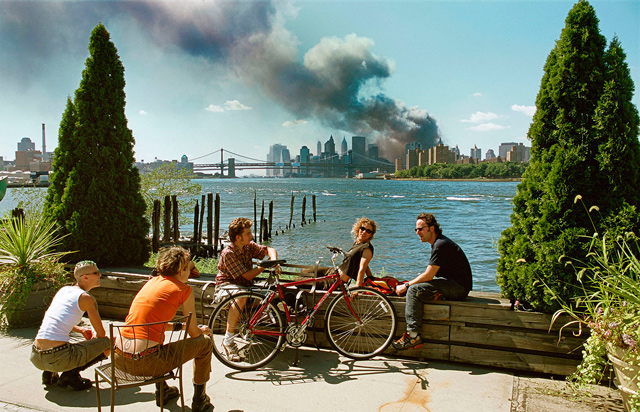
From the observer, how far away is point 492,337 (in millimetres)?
4500

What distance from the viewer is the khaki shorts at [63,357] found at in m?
3.71

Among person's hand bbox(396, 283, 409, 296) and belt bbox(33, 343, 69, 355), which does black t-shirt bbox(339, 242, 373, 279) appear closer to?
person's hand bbox(396, 283, 409, 296)

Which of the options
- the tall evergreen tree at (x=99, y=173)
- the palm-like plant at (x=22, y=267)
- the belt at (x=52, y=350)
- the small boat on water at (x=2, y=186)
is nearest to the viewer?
the belt at (x=52, y=350)

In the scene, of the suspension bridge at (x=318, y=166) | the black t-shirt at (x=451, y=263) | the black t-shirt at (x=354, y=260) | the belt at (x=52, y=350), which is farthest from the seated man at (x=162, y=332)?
the suspension bridge at (x=318, y=166)

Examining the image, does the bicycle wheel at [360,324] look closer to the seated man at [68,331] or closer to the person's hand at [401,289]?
the person's hand at [401,289]

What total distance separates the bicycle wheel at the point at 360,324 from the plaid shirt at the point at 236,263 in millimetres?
958

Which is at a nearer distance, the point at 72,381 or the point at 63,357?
the point at 63,357

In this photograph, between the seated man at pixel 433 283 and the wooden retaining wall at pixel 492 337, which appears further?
the seated man at pixel 433 283

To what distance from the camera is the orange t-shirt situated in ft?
11.0

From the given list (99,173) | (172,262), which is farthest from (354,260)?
(99,173)

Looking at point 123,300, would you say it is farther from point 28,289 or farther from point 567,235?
point 567,235

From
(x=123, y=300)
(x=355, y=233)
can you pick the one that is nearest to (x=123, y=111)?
(x=123, y=300)

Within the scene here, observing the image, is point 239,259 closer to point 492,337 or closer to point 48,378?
point 48,378

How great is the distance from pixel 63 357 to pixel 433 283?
3240 millimetres
